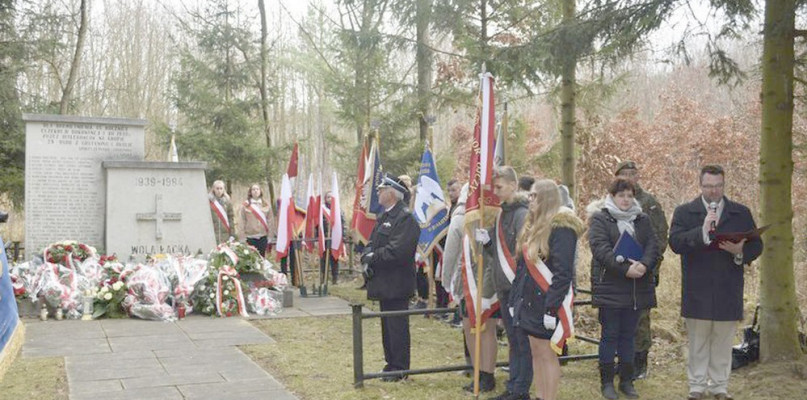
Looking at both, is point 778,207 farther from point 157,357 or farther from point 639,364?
point 157,357

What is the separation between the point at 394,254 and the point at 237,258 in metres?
5.12

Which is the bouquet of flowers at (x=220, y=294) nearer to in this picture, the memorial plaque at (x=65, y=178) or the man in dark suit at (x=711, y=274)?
the memorial plaque at (x=65, y=178)

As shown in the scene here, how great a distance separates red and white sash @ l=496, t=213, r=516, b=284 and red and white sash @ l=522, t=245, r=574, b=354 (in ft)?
2.03

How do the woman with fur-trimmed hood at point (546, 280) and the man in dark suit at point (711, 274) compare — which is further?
the man in dark suit at point (711, 274)

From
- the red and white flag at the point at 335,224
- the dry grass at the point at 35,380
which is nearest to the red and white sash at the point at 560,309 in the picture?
the dry grass at the point at 35,380

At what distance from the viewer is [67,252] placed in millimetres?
10898

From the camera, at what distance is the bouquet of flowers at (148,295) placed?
10266 mm

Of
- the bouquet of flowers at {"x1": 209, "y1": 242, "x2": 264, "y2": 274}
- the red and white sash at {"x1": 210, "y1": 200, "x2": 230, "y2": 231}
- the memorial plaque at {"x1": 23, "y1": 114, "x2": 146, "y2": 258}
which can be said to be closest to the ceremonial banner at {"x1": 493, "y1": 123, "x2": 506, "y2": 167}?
the bouquet of flowers at {"x1": 209, "y1": 242, "x2": 264, "y2": 274}

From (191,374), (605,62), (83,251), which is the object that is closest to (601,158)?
(605,62)

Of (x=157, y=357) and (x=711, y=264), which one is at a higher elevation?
(x=711, y=264)

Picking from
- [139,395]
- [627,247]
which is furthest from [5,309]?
[627,247]

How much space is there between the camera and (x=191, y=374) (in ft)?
23.6

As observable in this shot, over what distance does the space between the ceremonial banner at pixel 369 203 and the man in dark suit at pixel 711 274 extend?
5.29 metres

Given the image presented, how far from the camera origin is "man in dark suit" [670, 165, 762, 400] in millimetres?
6066
